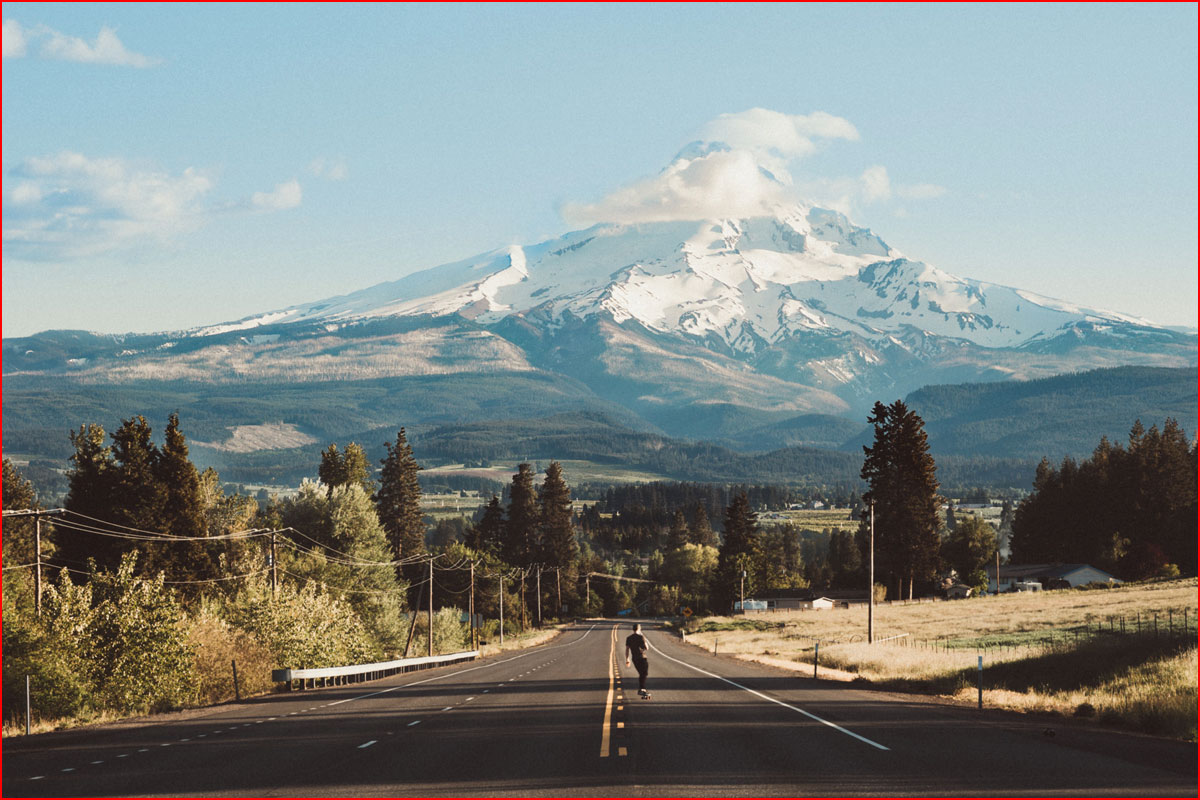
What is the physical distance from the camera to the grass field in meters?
26.0

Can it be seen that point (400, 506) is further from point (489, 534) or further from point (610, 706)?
point (610, 706)

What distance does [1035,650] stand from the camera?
42.7m

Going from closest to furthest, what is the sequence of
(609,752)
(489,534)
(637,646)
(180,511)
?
(609,752), (637,646), (180,511), (489,534)

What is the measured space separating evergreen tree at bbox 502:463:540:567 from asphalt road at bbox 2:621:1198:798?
339 ft

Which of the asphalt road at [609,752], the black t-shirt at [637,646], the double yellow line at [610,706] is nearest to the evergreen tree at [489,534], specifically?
the double yellow line at [610,706]

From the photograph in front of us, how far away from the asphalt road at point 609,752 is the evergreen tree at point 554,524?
10387 cm

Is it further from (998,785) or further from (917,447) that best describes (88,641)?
(917,447)

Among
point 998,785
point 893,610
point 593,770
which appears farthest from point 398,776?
point 893,610

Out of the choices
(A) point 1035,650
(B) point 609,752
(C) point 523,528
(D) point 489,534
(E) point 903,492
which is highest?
(E) point 903,492

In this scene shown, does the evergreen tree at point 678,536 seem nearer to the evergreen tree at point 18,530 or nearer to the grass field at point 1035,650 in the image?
the grass field at point 1035,650

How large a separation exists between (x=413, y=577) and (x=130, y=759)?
88889 mm

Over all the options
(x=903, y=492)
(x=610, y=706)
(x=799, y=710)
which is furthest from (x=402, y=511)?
(x=799, y=710)

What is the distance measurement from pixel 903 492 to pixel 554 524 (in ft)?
178

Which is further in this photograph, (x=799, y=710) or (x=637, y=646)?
(x=637, y=646)
